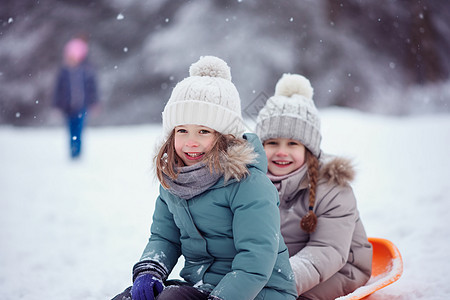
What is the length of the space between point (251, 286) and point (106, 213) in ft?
9.44

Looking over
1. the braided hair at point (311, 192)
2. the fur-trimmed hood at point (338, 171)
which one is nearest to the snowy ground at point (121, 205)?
the fur-trimmed hood at point (338, 171)

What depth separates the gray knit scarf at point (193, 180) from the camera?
1.23m

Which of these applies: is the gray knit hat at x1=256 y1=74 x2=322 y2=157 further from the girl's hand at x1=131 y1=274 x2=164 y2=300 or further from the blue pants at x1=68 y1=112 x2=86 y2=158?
the blue pants at x1=68 y1=112 x2=86 y2=158

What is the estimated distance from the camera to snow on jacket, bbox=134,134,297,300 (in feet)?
3.74

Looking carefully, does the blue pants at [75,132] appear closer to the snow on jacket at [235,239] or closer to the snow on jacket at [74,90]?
the snow on jacket at [74,90]

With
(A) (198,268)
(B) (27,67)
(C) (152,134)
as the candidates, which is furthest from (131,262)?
(B) (27,67)

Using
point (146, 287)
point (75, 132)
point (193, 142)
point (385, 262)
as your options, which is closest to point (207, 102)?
point (193, 142)

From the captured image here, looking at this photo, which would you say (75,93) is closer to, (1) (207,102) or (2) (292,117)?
(2) (292,117)

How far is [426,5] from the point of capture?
6.41 m

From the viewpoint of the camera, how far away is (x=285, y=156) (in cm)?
185

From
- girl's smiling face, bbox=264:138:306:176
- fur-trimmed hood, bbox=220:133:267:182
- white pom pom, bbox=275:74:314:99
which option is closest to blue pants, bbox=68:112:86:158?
Answer: white pom pom, bbox=275:74:314:99

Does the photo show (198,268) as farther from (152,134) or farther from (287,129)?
(152,134)

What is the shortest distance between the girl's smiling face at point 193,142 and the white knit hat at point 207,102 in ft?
0.10

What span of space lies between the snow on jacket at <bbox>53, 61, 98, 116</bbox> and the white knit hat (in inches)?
188
